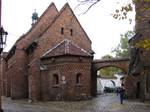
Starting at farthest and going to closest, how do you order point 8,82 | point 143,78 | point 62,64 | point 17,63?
point 8,82 < point 17,63 < point 62,64 < point 143,78

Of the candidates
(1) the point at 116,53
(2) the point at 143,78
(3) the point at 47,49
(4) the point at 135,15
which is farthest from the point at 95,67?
(1) the point at 116,53

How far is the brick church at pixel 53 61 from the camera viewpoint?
42562mm

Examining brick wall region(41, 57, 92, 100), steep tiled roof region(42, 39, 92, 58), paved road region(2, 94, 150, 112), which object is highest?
steep tiled roof region(42, 39, 92, 58)

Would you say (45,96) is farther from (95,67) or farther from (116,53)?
(116,53)

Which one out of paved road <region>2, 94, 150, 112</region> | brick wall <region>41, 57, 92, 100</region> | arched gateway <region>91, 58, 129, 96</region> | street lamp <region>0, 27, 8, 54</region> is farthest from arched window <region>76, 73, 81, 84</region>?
street lamp <region>0, 27, 8, 54</region>

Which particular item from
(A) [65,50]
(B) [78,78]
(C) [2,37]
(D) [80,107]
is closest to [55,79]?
(B) [78,78]

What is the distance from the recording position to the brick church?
42.6m

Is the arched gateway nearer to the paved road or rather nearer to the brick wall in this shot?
the brick wall

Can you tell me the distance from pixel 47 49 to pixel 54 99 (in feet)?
22.2

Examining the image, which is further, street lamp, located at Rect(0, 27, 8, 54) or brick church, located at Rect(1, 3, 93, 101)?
brick church, located at Rect(1, 3, 93, 101)

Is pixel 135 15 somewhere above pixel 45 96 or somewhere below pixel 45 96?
above

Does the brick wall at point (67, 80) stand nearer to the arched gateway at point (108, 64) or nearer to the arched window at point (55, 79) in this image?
the arched window at point (55, 79)

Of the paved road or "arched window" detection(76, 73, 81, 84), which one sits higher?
"arched window" detection(76, 73, 81, 84)

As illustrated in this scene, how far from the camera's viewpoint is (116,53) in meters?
98.0
